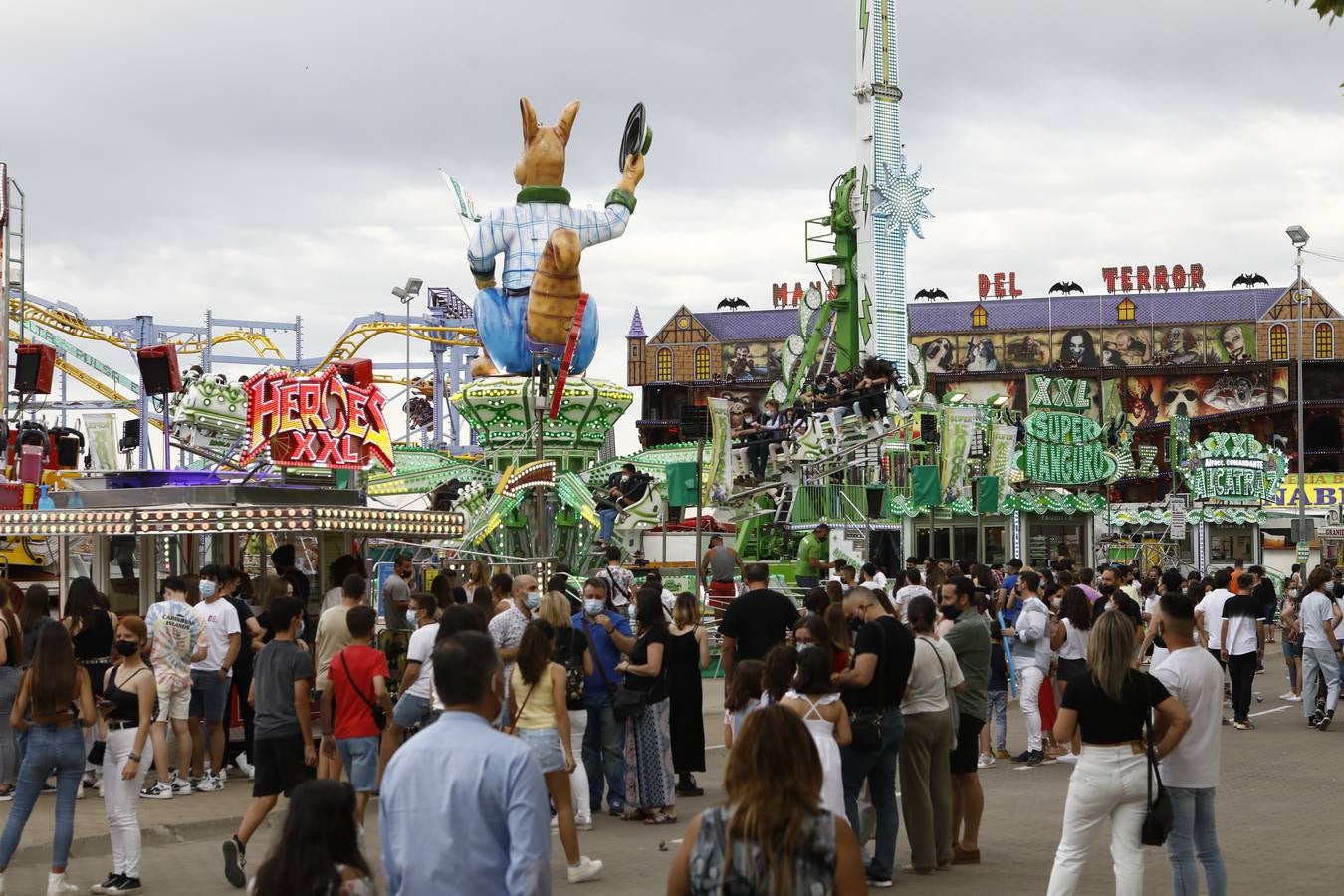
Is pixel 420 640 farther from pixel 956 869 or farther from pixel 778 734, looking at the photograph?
pixel 778 734

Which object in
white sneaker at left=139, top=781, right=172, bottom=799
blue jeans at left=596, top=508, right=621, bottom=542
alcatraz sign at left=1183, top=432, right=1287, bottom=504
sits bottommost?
white sneaker at left=139, top=781, right=172, bottom=799

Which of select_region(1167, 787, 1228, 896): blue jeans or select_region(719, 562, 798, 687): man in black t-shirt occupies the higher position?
select_region(719, 562, 798, 687): man in black t-shirt

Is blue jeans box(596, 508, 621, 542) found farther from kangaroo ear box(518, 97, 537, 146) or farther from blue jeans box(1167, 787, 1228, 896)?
blue jeans box(1167, 787, 1228, 896)

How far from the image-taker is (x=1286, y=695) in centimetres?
2027

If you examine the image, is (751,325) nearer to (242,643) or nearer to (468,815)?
(242,643)

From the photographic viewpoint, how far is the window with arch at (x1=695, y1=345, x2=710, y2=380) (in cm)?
8700

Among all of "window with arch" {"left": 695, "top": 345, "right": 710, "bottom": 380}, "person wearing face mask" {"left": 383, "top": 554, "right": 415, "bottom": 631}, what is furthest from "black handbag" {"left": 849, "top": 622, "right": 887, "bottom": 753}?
"window with arch" {"left": 695, "top": 345, "right": 710, "bottom": 380}

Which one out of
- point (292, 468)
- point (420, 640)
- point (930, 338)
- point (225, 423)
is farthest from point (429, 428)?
point (420, 640)

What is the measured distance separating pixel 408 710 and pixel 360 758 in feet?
1.53

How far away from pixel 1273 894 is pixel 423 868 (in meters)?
5.76

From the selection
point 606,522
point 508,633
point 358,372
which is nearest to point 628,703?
point 508,633

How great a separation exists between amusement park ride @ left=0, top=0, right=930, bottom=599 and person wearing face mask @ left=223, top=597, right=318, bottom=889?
216 inches

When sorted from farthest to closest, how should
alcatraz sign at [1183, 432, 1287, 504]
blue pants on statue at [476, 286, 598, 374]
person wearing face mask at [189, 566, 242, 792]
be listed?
alcatraz sign at [1183, 432, 1287, 504] → blue pants on statue at [476, 286, 598, 374] → person wearing face mask at [189, 566, 242, 792]

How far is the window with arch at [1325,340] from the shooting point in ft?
253
